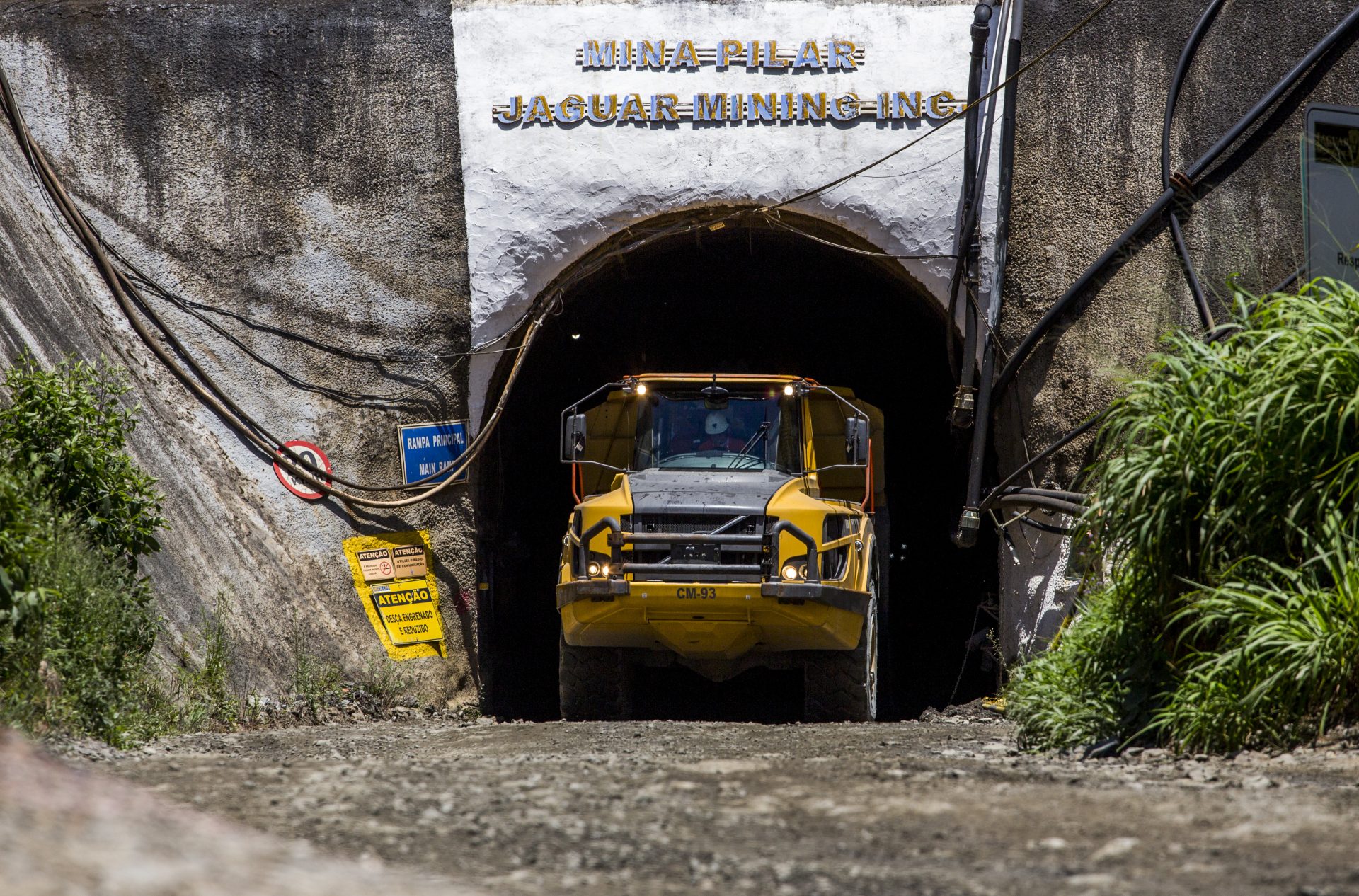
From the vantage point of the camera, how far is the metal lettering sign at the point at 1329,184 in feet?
37.4

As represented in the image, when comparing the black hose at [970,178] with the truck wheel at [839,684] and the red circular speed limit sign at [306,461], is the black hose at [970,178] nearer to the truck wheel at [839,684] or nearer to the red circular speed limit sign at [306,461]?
the truck wheel at [839,684]

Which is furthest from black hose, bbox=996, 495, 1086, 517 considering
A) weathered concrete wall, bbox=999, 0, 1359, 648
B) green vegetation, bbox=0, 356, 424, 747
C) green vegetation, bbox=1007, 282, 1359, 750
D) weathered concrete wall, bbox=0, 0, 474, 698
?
green vegetation, bbox=0, 356, 424, 747

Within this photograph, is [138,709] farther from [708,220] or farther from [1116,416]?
[708,220]

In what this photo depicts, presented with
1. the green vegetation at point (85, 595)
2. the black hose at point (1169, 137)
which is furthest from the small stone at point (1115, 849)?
the black hose at point (1169, 137)

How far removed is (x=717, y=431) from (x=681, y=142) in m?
3.08

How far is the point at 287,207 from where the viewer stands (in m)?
11.4

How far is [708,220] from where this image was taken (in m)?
11.9

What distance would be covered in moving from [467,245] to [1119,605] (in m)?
6.74

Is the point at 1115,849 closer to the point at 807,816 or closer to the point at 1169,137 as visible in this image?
the point at 807,816

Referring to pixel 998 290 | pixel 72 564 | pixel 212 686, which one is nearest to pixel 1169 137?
pixel 998 290

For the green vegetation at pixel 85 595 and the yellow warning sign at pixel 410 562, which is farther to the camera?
the yellow warning sign at pixel 410 562

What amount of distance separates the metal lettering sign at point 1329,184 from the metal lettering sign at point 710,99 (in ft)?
10.6

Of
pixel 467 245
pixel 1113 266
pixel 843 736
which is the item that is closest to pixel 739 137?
pixel 467 245

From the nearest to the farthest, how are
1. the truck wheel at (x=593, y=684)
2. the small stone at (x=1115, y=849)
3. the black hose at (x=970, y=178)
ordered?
the small stone at (x=1115, y=849), the truck wheel at (x=593, y=684), the black hose at (x=970, y=178)
